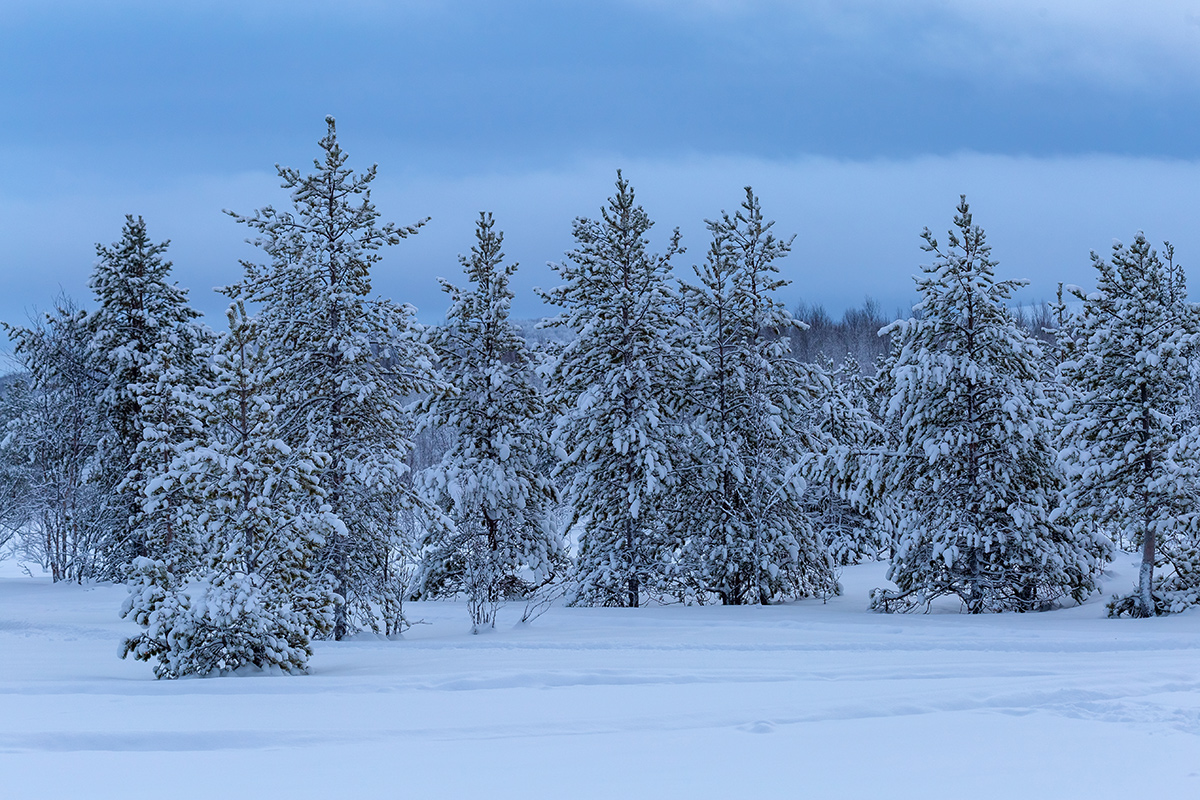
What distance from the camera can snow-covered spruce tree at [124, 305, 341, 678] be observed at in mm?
9945

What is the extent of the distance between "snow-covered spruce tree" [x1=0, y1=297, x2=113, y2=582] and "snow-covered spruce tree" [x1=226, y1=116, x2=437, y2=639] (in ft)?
34.6

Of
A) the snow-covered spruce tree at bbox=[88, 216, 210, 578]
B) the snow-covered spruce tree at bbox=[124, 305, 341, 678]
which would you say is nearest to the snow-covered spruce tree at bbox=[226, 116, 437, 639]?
the snow-covered spruce tree at bbox=[124, 305, 341, 678]

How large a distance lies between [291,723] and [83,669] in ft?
18.2

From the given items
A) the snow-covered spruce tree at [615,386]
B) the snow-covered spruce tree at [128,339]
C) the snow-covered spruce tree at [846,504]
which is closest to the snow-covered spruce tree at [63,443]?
the snow-covered spruce tree at [128,339]

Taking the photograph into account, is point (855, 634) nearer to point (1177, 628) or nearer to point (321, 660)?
point (1177, 628)

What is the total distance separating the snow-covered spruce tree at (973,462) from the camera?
1558 cm

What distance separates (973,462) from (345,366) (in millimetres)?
11265

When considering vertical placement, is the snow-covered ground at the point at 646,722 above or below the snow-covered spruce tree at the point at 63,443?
below

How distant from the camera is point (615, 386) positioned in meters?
19.0

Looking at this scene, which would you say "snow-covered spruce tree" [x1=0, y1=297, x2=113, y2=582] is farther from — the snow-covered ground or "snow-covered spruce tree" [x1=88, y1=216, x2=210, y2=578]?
the snow-covered ground

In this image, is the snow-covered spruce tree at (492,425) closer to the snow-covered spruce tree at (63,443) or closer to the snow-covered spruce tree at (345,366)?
the snow-covered spruce tree at (345,366)

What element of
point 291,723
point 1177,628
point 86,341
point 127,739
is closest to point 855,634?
point 1177,628

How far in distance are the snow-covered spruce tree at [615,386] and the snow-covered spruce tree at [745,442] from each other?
70cm

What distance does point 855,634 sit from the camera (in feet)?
43.1
